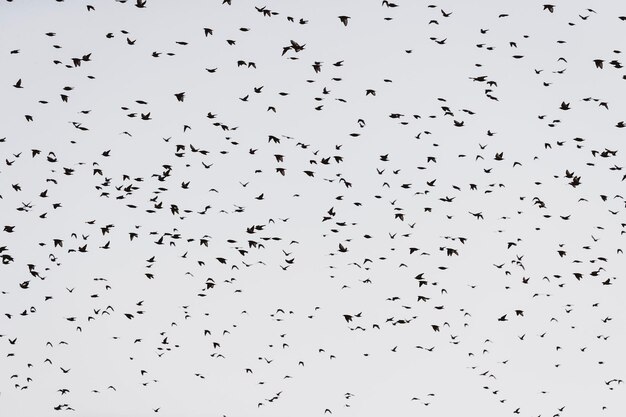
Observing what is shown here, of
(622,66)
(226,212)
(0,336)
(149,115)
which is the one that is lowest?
(0,336)

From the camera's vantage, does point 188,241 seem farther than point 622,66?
Yes

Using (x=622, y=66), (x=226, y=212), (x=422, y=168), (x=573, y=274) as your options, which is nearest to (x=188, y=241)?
(x=226, y=212)

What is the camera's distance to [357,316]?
3866 cm

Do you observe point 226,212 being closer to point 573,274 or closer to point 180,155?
point 180,155

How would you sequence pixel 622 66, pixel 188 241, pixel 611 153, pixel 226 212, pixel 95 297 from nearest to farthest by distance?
pixel 622 66, pixel 611 153, pixel 226 212, pixel 188 241, pixel 95 297

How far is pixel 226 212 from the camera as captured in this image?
30.0m

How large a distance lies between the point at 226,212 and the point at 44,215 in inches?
238

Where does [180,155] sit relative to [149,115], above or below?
below

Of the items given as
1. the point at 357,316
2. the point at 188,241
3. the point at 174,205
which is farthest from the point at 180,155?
the point at 357,316

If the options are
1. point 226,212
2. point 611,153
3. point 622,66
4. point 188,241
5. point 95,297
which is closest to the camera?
point 622,66

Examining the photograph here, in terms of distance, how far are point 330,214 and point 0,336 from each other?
1603 cm

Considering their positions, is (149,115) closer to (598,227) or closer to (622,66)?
(622,66)

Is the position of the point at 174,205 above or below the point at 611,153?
below

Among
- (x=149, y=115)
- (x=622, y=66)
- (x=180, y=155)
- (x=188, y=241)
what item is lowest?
(x=188, y=241)
